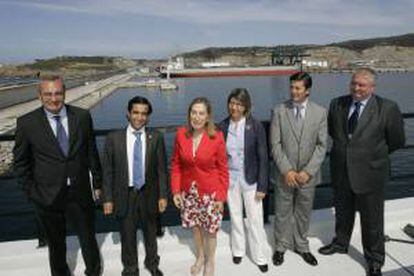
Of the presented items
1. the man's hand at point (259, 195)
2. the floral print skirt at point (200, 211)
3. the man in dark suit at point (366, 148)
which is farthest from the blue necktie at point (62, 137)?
the man in dark suit at point (366, 148)

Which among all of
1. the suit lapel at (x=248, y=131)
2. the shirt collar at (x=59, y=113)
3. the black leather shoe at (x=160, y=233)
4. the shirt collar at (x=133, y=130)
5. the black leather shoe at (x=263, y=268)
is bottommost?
the black leather shoe at (x=263, y=268)

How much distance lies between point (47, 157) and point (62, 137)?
18 cm

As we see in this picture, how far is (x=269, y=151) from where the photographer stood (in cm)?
398

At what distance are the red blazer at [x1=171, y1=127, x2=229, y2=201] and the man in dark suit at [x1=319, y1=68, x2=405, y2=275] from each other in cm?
105

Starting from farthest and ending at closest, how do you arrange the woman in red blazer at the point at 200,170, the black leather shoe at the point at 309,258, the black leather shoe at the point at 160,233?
the black leather shoe at the point at 160,233, the black leather shoe at the point at 309,258, the woman in red blazer at the point at 200,170

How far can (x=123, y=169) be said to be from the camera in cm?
350

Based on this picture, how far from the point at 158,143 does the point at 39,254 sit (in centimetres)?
158

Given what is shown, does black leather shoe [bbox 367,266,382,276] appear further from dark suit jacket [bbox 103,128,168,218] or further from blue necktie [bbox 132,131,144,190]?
blue necktie [bbox 132,131,144,190]

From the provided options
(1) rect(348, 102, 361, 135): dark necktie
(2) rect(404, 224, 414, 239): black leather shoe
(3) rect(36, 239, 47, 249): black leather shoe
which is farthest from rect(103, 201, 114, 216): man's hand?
(2) rect(404, 224, 414, 239): black leather shoe

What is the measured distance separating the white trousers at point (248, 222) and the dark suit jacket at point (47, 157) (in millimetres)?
1315

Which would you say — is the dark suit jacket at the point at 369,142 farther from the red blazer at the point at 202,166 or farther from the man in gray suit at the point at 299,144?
the red blazer at the point at 202,166

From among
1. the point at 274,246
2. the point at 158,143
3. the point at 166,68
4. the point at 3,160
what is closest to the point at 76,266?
the point at 158,143

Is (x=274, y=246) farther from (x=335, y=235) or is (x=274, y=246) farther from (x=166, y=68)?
(x=166, y=68)

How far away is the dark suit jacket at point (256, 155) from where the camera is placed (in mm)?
3730
